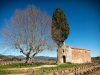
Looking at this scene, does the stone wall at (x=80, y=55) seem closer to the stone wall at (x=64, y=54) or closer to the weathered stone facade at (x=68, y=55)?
the weathered stone facade at (x=68, y=55)

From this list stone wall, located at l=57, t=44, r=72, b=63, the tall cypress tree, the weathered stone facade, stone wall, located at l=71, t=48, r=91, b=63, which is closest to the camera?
the tall cypress tree

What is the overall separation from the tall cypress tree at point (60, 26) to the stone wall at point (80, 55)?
517 centimetres

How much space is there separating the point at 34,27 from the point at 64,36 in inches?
421

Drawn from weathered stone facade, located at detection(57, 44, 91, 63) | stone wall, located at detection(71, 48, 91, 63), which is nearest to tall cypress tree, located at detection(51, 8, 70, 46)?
weathered stone facade, located at detection(57, 44, 91, 63)

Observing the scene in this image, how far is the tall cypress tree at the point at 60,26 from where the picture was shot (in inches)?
1382

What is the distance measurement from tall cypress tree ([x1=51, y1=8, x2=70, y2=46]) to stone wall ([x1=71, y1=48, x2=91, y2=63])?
5168 millimetres

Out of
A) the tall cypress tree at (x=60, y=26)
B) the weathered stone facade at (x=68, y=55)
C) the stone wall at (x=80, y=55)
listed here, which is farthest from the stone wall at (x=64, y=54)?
the tall cypress tree at (x=60, y=26)

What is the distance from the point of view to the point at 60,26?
36.5 m

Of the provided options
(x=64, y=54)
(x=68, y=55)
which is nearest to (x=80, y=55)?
(x=68, y=55)

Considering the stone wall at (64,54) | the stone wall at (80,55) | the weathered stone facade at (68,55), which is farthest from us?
the stone wall at (80,55)

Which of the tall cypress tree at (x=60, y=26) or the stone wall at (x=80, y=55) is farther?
the stone wall at (x=80, y=55)

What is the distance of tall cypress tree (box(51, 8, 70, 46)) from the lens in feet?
115

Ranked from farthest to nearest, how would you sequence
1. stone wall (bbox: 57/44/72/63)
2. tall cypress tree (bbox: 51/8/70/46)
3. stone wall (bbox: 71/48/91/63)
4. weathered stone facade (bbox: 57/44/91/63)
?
stone wall (bbox: 71/48/91/63)
stone wall (bbox: 57/44/72/63)
weathered stone facade (bbox: 57/44/91/63)
tall cypress tree (bbox: 51/8/70/46)

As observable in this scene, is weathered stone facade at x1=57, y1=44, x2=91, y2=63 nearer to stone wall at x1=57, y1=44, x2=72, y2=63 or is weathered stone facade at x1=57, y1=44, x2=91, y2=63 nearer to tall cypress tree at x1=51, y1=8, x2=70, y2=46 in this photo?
stone wall at x1=57, y1=44, x2=72, y2=63
